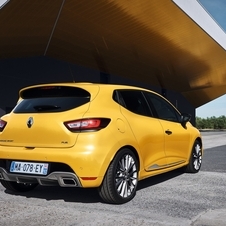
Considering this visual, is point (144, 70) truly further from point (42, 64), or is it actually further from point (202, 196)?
point (202, 196)

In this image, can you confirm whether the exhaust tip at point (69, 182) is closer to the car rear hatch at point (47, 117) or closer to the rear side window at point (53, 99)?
the car rear hatch at point (47, 117)

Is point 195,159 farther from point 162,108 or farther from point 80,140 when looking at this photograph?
point 80,140

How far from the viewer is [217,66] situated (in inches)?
1251

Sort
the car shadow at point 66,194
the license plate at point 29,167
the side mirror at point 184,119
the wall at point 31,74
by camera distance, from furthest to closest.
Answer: the wall at point 31,74 < the side mirror at point 184,119 < the car shadow at point 66,194 < the license plate at point 29,167

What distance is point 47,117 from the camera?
Result: 409cm

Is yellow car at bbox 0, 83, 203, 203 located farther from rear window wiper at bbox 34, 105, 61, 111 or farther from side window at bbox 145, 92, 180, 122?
side window at bbox 145, 92, 180, 122

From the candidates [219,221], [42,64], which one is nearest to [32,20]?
[42,64]

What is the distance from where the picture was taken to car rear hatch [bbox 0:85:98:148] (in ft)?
13.0

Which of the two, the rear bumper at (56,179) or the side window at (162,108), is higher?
the side window at (162,108)

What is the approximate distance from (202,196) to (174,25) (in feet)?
51.7

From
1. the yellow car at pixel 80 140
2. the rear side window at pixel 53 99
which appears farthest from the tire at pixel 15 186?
the rear side window at pixel 53 99

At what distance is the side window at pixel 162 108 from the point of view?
17.5 feet

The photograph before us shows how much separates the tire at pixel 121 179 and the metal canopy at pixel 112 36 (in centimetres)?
965

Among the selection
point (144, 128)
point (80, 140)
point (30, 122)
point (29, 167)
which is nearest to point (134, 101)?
point (144, 128)
